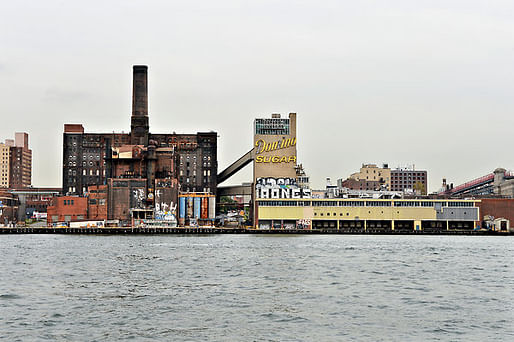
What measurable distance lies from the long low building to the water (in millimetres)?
110540

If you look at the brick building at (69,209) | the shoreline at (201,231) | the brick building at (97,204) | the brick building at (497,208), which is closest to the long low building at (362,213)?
the shoreline at (201,231)

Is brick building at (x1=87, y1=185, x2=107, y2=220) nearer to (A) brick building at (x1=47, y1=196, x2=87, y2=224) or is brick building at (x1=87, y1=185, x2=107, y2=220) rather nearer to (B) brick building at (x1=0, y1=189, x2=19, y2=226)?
(A) brick building at (x1=47, y1=196, x2=87, y2=224)

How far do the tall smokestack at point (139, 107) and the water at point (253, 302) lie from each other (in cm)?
12898

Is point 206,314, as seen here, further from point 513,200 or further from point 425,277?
point 513,200

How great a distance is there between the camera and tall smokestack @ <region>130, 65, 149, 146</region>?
191m

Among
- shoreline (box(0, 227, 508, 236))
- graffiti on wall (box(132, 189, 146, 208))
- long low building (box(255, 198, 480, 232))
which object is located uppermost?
graffiti on wall (box(132, 189, 146, 208))

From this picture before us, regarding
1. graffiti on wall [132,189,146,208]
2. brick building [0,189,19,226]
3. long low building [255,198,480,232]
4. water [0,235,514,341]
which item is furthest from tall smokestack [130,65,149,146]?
water [0,235,514,341]

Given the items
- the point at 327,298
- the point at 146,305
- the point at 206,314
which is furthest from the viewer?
the point at 327,298

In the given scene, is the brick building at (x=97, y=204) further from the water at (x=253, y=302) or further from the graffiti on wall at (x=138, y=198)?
the water at (x=253, y=302)

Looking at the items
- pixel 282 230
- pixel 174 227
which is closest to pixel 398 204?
pixel 282 230

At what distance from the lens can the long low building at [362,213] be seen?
582 ft

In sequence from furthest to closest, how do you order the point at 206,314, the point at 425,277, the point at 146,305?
the point at 425,277, the point at 146,305, the point at 206,314

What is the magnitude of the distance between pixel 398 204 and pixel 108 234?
74.1 m

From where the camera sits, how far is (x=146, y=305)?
38719 mm
